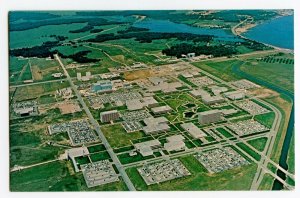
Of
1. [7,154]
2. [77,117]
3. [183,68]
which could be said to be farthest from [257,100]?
[7,154]

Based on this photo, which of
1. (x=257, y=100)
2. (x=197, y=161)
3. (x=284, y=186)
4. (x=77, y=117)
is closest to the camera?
(x=284, y=186)

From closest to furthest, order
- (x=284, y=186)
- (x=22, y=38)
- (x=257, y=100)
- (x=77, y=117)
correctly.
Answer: (x=284, y=186)
(x=77, y=117)
(x=257, y=100)
(x=22, y=38)

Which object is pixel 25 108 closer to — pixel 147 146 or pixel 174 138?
pixel 147 146

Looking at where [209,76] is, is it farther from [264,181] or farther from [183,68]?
[264,181]

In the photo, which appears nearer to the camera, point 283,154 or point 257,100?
point 283,154

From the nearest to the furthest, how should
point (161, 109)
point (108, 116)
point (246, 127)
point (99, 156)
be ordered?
point (99, 156) < point (246, 127) < point (108, 116) < point (161, 109)

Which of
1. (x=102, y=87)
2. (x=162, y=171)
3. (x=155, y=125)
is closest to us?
(x=162, y=171)

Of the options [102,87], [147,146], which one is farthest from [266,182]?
[102,87]
